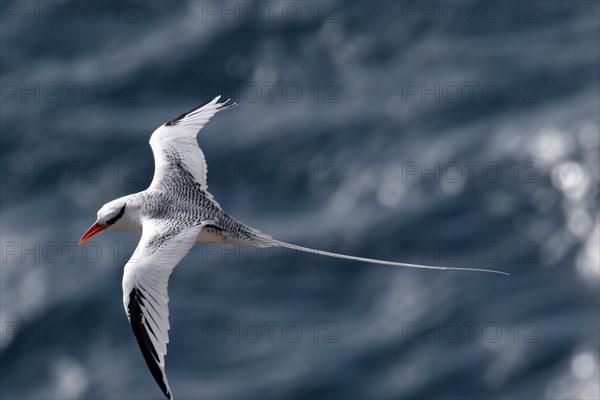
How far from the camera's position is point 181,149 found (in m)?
20.4

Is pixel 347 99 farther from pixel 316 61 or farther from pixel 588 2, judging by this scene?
pixel 588 2

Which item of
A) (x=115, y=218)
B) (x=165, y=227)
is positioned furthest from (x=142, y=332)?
(x=115, y=218)

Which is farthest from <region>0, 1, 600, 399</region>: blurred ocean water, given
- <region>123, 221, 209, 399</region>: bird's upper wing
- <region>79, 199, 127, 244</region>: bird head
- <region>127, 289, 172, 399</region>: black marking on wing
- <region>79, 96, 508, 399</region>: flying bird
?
<region>127, 289, 172, 399</region>: black marking on wing

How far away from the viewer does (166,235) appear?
17500mm

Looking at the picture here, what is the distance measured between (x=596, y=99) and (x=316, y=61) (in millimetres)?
7381

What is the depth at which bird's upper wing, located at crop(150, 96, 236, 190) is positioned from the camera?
64.6ft

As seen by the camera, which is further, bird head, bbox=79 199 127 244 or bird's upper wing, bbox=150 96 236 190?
bird's upper wing, bbox=150 96 236 190

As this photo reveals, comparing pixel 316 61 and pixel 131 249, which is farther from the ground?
pixel 316 61

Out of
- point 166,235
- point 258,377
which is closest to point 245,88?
point 258,377

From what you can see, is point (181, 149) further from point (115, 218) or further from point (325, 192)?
point (325, 192)

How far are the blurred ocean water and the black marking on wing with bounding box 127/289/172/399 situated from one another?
1467 cm

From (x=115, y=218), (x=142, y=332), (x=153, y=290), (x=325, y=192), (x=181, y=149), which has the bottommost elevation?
(x=325, y=192)

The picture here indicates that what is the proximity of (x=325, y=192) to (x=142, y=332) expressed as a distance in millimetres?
17402

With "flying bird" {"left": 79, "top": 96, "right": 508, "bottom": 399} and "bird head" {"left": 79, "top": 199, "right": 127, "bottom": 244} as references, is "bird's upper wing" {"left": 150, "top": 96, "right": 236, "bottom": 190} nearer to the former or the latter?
"flying bird" {"left": 79, "top": 96, "right": 508, "bottom": 399}
